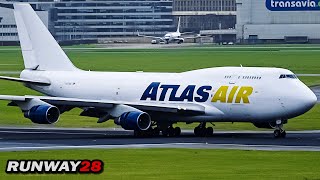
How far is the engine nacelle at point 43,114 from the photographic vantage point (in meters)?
63.6

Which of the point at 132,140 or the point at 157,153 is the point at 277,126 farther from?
the point at 157,153

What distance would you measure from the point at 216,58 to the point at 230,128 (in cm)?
9295

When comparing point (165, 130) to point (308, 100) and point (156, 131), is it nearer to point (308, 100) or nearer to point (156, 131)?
point (156, 131)

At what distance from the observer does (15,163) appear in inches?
1844

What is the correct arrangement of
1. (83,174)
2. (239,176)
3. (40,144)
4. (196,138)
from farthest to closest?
1. (196,138)
2. (40,144)
3. (239,176)
4. (83,174)

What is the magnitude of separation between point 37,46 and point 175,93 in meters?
11.5

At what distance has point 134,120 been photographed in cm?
6281

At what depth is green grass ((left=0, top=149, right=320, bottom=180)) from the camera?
44.8 m

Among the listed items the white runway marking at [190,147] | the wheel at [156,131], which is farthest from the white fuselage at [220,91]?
the white runway marking at [190,147]

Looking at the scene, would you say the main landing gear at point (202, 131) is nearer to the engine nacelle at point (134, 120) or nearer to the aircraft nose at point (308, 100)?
the engine nacelle at point (134, 120)

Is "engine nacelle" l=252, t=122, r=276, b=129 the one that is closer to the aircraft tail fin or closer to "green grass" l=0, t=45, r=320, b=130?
the aircraft tail fin

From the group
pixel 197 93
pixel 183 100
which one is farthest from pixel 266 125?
pixel 183 100

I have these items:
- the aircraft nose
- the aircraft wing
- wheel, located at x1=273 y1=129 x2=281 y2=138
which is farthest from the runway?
the aircraft nose

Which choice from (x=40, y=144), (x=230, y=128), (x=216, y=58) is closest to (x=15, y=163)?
(x=40, y=144)
